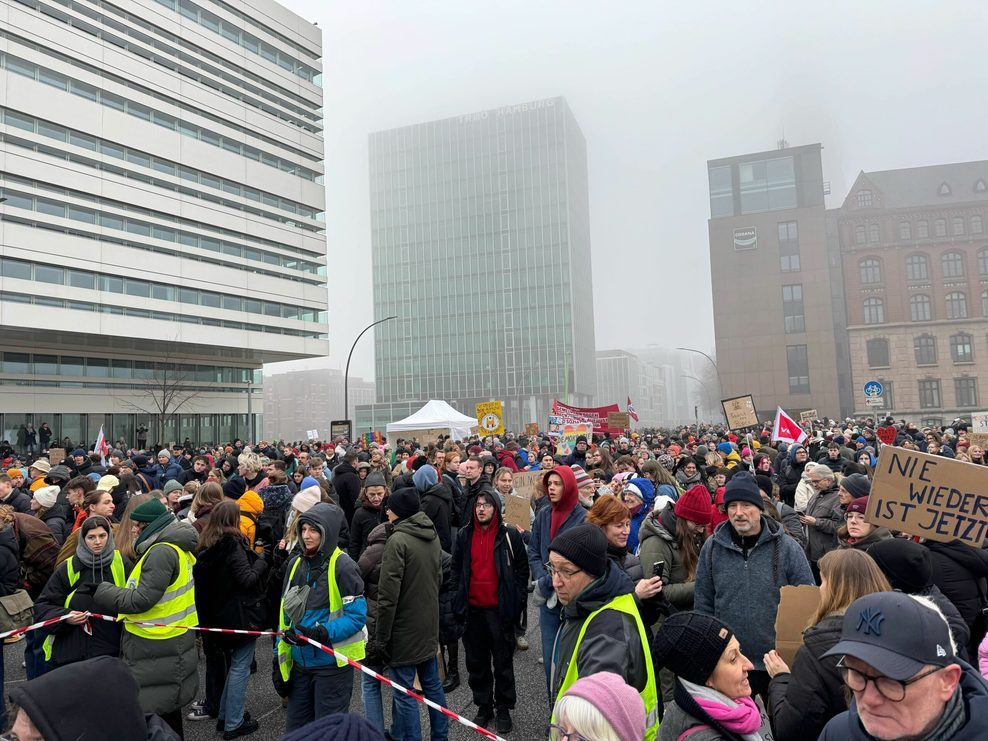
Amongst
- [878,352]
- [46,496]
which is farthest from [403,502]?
[878,352]

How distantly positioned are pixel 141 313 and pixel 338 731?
47.6 meters

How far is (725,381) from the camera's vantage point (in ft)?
243

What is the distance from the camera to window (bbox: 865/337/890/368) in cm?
6719

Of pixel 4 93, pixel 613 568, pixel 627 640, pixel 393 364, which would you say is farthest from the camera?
pixel 393 364

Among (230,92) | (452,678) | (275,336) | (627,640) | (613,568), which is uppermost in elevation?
(230,92)

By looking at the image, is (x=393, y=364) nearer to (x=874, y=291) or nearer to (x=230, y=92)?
(x=230, y=92)

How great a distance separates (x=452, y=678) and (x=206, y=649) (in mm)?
2347

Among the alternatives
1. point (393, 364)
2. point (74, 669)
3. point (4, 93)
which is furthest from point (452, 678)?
point (393, 364)

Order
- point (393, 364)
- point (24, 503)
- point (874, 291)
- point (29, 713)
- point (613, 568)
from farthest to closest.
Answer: point (393, 364), point (874, 291), point (24, 503), point (613, 568), point (29, 713)

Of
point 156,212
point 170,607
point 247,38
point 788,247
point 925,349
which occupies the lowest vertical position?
point 170,607

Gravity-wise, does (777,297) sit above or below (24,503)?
above

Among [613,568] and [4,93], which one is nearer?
[613,568]

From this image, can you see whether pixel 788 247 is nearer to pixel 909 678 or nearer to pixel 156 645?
pixel 156 645

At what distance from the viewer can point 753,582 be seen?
4129 millimetres
